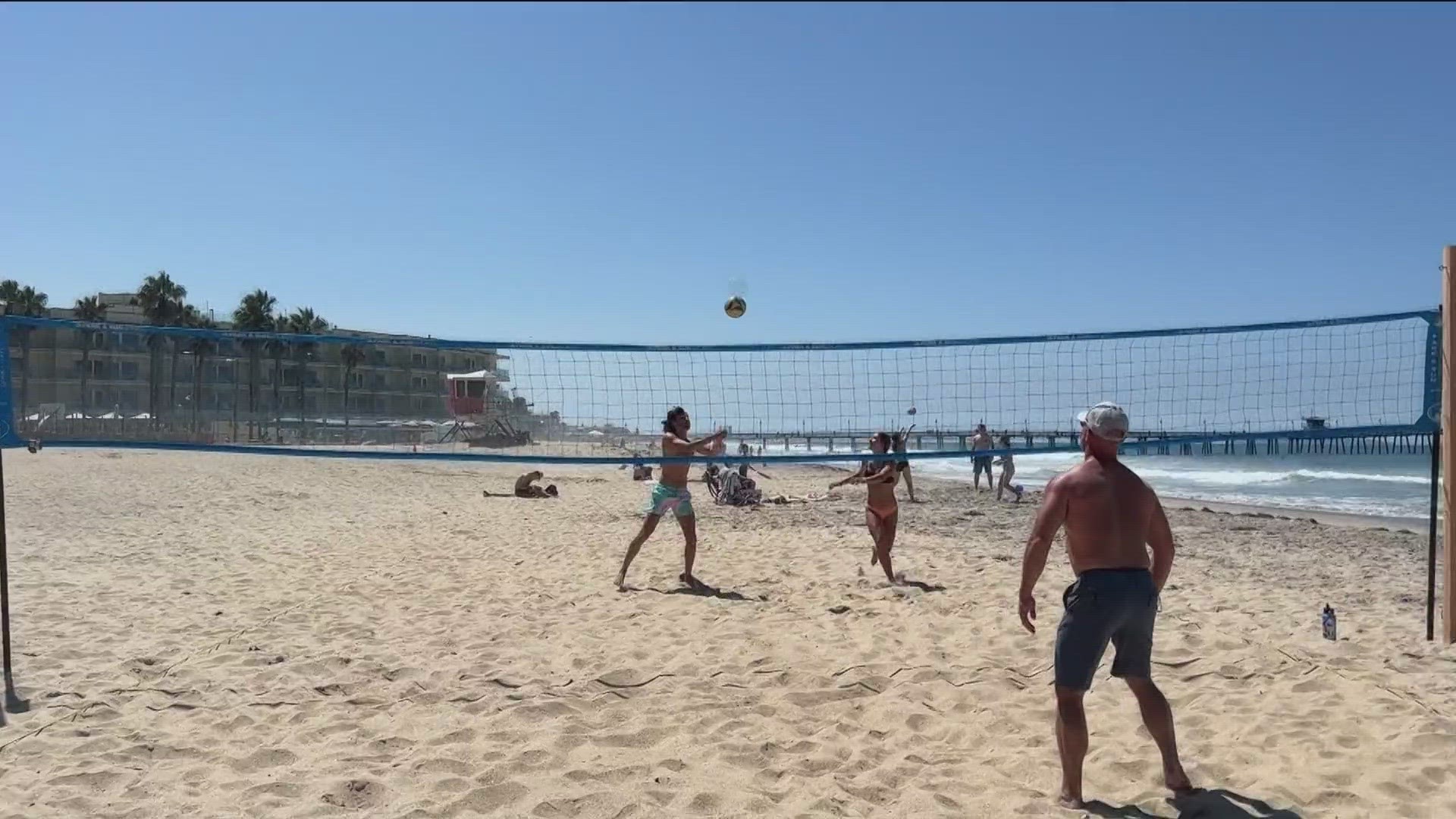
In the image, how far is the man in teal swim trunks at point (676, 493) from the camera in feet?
20.9

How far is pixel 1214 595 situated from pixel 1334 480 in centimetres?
2716

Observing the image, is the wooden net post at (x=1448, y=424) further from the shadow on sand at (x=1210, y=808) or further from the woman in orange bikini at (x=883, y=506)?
the woman in orange bikini at (x=883, y=506)

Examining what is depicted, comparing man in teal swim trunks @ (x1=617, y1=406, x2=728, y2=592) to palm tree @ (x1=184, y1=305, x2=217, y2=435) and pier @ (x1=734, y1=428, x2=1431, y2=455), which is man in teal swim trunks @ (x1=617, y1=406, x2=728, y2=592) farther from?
palm tree @ (x1=184, y1=305, x2=217, y2=435)

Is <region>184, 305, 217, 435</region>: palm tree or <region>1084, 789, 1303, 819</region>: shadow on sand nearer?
<region>1084, 789, 1303, 819</region>: shadow on sand

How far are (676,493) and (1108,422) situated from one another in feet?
12.9

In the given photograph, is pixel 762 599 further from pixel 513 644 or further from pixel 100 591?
pixel 100 591

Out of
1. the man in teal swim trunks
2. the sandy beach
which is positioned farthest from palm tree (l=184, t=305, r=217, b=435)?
the man in teal swim trunks

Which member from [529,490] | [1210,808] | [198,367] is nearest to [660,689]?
[1210,808]

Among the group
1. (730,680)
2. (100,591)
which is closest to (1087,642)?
(730,680)

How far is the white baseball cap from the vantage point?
10.4ft

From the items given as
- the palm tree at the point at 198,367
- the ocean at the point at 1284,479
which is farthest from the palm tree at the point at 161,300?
the palm tree at the point at 198,367

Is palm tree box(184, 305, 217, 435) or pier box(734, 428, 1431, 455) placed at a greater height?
palm tree box(184, 305, 217, 435)

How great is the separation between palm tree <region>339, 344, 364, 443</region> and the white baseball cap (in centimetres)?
445

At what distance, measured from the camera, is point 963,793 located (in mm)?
3340
